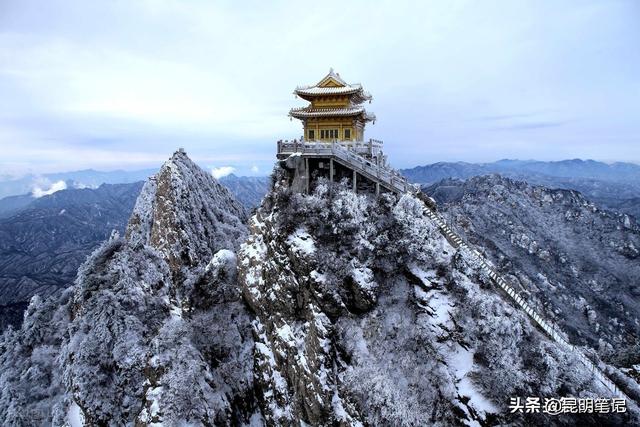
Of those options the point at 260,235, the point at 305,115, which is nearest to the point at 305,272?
the point at 260,235

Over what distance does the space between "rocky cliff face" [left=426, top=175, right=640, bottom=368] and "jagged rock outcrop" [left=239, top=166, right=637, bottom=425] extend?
5013 cm

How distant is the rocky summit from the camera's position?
2189 cm

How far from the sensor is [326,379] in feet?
81.9

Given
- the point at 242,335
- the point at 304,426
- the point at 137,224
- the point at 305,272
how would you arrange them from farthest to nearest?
the point at 137,224, the point at 242,335, the point at 305,272, the point at 304,426

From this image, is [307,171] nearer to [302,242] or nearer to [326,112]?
[326,112]

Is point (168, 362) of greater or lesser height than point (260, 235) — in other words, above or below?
below

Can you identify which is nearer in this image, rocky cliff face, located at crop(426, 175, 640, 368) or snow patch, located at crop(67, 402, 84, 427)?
snow patch, located at crop(67, 402, 84, 427)

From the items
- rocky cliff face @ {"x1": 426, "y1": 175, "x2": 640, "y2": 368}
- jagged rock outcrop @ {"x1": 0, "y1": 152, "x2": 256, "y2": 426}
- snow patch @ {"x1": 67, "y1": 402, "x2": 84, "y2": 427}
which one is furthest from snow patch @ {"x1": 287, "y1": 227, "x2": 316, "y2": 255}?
rocky cliff face @ {"x1": 426, "y1": 175, "x2": 640, "y2": 368}

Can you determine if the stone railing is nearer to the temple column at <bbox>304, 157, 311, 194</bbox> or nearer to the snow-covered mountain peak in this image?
the temple column at <bbox>304, 157, 311, 194</bbox>

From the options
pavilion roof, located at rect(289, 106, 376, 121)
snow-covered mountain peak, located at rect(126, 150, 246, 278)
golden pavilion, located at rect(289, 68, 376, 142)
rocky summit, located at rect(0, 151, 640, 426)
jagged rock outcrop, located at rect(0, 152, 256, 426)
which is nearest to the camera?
rocky summit, located at rect(0, 151, 640, 426)

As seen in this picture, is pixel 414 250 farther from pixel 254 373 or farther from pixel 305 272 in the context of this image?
pixel 254 373

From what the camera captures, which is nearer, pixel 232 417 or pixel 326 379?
pixel 326 379

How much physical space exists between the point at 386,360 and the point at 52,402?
127 feet

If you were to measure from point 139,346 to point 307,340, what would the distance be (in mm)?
20266
